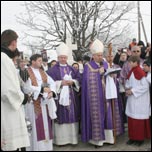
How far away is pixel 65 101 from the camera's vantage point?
5.75m

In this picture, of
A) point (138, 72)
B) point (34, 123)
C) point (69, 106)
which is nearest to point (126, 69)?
point (138, 72)

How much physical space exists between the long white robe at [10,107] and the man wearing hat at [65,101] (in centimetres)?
220

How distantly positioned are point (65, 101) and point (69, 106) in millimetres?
143

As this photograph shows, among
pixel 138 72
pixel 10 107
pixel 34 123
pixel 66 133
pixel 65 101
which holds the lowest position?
pixel 66 133

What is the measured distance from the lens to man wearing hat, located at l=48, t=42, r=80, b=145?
580 centimetres

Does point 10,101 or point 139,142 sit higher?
point 10,101

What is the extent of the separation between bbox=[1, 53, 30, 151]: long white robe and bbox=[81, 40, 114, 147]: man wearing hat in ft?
7.17

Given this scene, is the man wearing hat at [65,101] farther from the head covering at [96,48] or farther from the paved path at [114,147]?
the head covering at [96,48]

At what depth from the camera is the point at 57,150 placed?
5680mm

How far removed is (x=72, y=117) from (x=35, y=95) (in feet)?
3.59

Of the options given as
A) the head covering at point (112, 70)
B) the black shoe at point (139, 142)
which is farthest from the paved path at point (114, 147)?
the head covering at point (112, 70)

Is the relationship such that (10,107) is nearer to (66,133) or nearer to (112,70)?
(112,70)

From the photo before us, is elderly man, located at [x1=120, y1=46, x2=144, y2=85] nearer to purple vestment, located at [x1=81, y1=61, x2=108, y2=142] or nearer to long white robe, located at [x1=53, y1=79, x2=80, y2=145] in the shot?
purple vestment, located at [x1=81, y1=61, x2=108, y2=142]

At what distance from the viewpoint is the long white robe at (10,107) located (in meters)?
3.36
